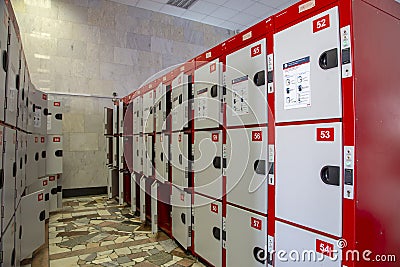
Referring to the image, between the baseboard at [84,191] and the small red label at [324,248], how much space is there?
17.9ft

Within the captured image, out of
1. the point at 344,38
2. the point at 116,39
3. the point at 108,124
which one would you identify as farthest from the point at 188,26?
the point at 344,38

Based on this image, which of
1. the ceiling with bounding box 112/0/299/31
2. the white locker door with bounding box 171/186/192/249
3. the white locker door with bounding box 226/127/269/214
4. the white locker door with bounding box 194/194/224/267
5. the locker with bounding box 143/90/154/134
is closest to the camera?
the white locker door with bounding box 226/127/269/214

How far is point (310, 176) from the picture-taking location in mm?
1608

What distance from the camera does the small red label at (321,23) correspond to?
1.52 metres

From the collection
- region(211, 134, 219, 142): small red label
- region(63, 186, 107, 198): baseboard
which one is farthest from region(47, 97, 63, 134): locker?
region(211, 134, 219, 142): small red label

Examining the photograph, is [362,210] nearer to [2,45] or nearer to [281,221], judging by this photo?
[281,221]

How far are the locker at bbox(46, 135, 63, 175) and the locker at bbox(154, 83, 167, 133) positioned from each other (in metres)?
2.09

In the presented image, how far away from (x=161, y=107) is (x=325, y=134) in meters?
2.40

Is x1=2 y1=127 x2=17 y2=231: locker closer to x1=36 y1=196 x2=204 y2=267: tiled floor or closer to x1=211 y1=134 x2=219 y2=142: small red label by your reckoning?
x1=36 y1=196 x2=204 y2=267: tiled floor

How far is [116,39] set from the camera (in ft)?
20.9

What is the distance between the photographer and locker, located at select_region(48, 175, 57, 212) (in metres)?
4.59

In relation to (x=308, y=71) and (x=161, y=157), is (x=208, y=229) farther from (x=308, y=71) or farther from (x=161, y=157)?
(x=308, y=71)

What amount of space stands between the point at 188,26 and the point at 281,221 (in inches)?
258

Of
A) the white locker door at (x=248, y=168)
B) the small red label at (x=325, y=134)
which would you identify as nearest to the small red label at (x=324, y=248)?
the white locker door at (x=248, y=168)
